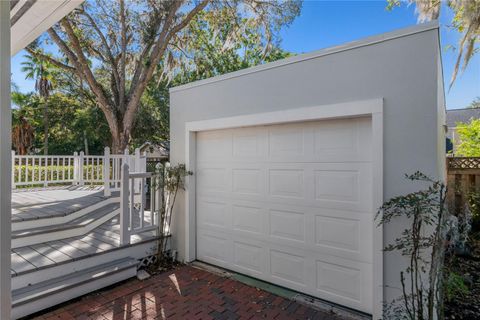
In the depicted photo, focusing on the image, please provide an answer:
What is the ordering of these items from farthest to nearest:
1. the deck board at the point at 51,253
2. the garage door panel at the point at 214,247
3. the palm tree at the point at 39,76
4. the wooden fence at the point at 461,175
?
the palm tree at the point at 39,76 < the wooden fence at the point at 461,175 < the garage door panel at the point at 214,247 < the deck board at the point at 51,253

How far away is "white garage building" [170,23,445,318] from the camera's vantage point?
2.58 meters

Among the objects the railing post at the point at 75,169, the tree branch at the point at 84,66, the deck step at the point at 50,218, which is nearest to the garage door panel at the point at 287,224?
the deck step at the point at 50,218

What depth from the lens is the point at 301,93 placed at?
3.24 metres

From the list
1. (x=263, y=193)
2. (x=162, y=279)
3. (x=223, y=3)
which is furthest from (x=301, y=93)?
(x=223, y=3)

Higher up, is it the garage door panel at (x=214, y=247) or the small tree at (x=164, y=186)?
the small tree at (x=164, y=186)

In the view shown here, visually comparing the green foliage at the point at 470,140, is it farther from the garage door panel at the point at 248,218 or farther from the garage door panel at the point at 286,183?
the garage door panel at the point at 248,218

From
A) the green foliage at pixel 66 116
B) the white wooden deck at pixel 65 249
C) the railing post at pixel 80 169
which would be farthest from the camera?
the green foliage at pixel 66 116

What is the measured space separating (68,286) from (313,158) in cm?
331

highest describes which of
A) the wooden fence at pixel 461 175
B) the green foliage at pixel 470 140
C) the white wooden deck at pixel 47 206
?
the green foliage at pixel 470 140

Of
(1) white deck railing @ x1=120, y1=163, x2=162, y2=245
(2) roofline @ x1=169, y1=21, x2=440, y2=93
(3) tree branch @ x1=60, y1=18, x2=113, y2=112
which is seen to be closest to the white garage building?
(2) roofline @ x1=169, y1=21, x2=440, y2=93

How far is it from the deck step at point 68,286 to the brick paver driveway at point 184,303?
0.11 meters

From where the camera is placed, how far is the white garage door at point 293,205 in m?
2.97

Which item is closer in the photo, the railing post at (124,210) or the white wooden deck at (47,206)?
the railing post at (124,210)

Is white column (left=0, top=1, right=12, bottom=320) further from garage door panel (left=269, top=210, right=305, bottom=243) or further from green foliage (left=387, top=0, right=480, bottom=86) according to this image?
green foliage (left=387, top=0, right=480, bottom=86)
